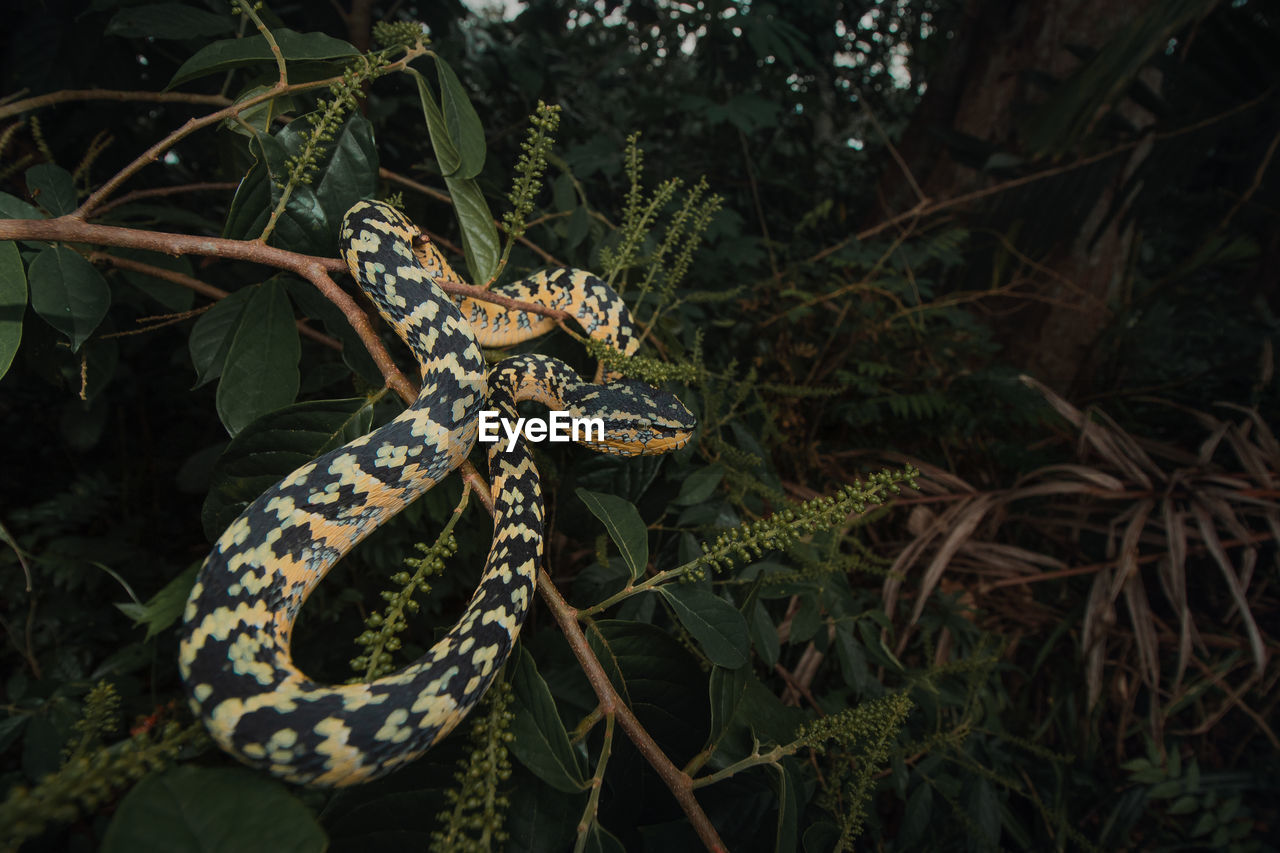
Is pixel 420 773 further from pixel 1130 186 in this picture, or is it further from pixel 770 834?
pixel 1130 186

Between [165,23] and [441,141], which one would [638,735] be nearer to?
[441,141]

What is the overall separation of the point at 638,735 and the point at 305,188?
3.25 ft

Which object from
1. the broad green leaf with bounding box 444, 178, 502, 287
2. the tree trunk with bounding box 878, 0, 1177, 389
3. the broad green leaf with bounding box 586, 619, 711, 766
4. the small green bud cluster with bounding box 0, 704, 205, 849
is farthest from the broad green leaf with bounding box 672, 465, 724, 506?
the tree trunk with bounding box 878, 0, 1177, 389

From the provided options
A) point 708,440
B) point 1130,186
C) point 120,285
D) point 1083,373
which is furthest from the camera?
point 1083,373

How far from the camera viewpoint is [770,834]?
814 mm

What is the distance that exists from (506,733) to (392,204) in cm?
101

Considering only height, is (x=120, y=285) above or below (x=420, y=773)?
above

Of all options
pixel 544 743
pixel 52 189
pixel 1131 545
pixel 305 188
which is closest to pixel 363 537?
pixel 544 743

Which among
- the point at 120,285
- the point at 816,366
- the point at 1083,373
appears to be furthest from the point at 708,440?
the point at 1083,373

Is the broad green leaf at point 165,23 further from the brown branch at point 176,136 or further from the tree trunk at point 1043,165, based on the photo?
the tree trunk at point 1043,165

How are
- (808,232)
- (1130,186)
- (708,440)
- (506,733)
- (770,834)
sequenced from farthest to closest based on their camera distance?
(808,232) < (1130,186) < (708,440) < (770,834) < (506,733)

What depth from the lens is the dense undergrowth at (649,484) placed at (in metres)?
0.78

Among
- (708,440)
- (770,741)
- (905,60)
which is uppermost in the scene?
(905,60)

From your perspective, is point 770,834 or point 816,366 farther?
point 816,366
